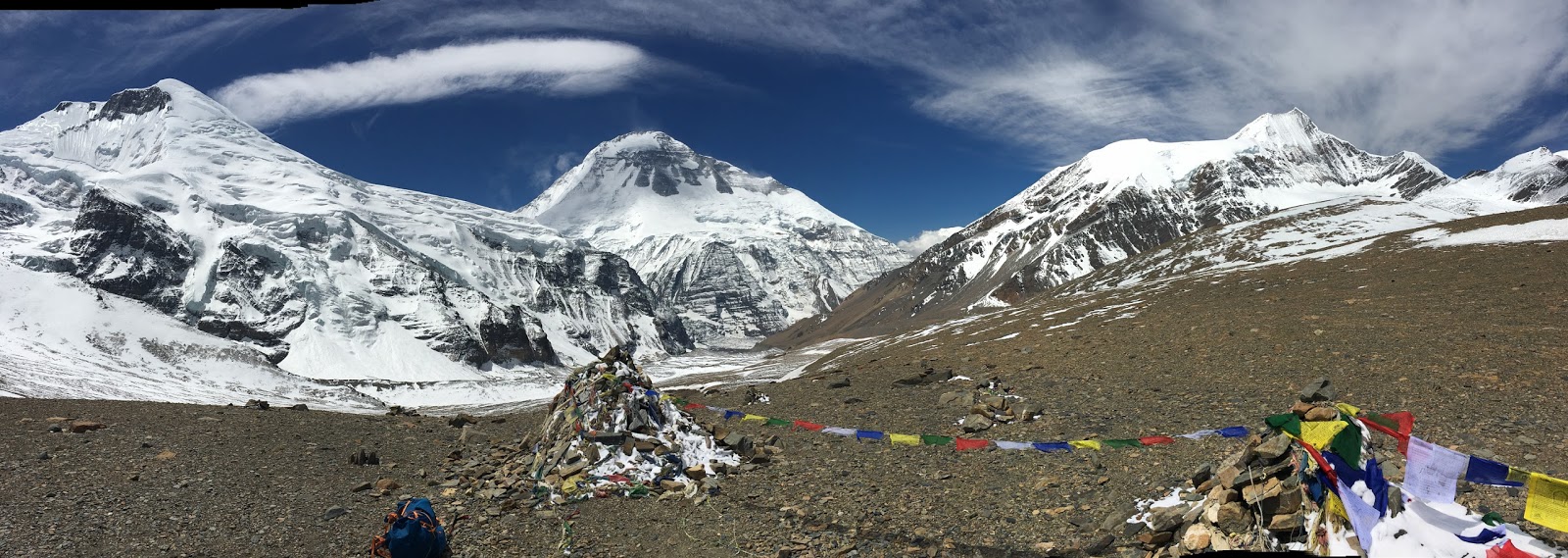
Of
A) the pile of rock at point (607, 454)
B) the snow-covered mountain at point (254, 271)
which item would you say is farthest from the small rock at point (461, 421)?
the snow-covered mountain at point (254, 271)

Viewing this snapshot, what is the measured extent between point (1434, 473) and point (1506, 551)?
1240 mm

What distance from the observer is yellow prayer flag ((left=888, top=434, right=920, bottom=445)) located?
16633mm

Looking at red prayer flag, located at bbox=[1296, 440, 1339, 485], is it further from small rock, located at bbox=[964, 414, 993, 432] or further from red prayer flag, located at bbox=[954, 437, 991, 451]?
small rock, located at bbox=[964, 414, 993, 432]

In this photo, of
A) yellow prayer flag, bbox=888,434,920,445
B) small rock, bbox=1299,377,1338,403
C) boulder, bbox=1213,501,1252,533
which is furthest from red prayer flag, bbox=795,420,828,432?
boulder, bbox=1213,501,1252,533

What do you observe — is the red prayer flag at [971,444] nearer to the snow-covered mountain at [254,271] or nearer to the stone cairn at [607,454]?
the stone cairn at [607,454]

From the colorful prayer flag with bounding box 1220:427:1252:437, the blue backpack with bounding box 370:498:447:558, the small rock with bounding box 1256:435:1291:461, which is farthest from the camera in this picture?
the colorful prayer flag with bounding box 1220:427:1252:437

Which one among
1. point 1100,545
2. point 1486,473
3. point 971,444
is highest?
point 1486,473

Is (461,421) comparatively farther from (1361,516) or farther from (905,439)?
(1361,516)

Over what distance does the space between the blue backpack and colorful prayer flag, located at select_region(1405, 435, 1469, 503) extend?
42.9 feet

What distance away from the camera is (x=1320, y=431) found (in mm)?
7953

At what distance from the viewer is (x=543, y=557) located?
1195 cm

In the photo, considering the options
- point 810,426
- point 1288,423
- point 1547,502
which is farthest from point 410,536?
point 1547,502

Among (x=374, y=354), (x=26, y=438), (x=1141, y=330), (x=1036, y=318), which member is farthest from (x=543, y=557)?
(x=374, y=354)

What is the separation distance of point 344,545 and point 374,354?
177589 mm
